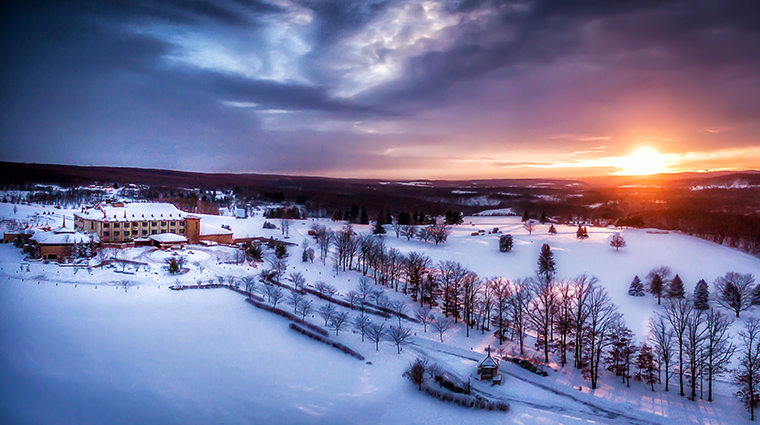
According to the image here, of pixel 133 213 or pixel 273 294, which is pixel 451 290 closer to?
pixel 273 294

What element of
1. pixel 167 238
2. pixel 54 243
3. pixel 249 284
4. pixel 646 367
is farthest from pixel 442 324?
pixel 54 243

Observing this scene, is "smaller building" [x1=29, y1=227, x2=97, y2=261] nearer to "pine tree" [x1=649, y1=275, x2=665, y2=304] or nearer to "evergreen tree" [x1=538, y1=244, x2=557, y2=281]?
"evergreen tree" [x1=538, y1=244, x2=557, y2=281]

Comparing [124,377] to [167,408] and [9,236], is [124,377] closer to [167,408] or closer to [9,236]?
[167,408]

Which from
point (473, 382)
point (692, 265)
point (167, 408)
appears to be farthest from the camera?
point (692, 265)

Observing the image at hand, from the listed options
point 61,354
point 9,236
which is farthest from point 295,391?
point 9,236

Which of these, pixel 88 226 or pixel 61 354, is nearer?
pixel 61 354

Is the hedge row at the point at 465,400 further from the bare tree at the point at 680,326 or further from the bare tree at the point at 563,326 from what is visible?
the bare tree at the point at 680,326
